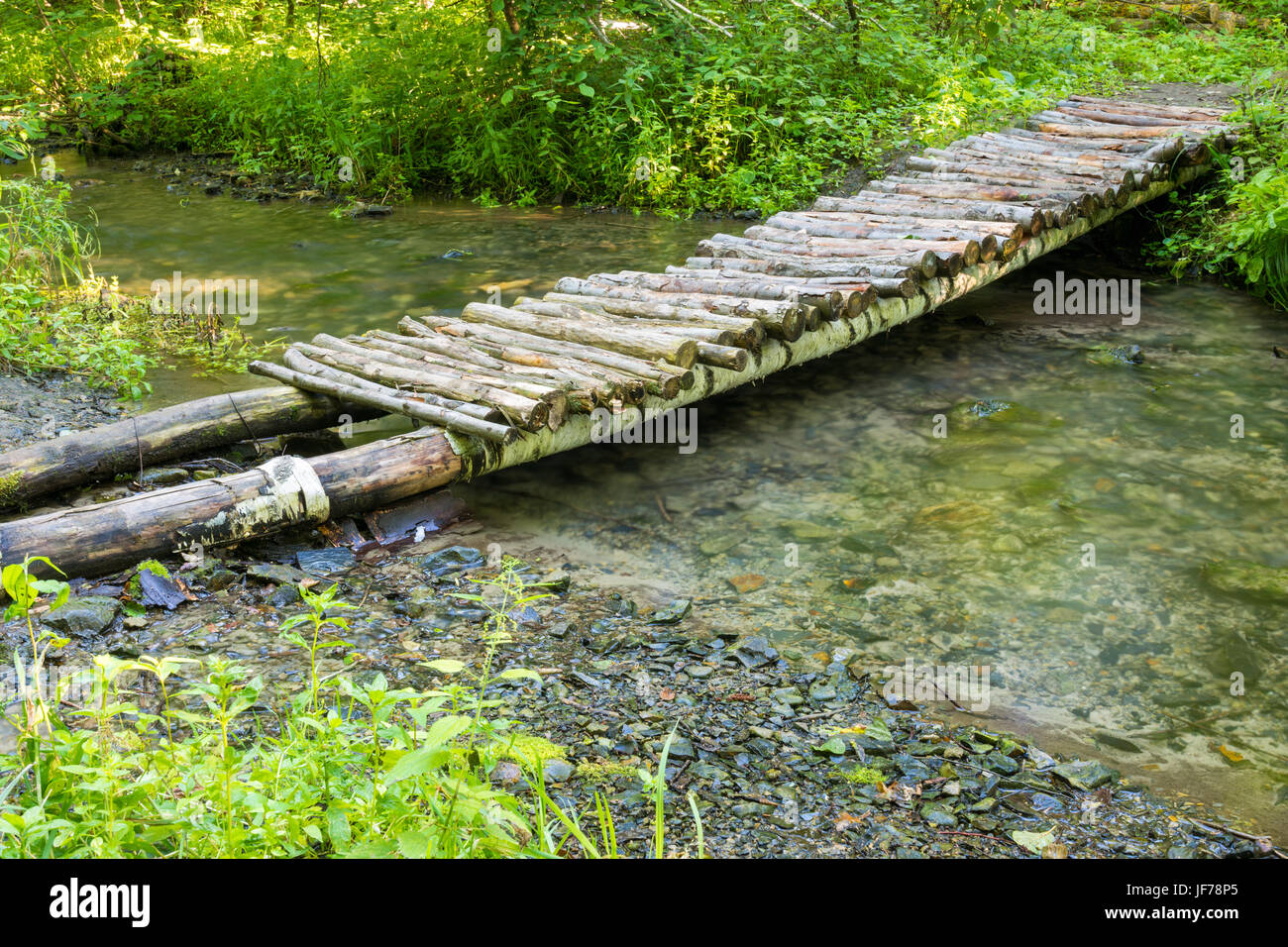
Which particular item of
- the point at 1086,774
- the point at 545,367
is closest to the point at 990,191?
the point at 545,367

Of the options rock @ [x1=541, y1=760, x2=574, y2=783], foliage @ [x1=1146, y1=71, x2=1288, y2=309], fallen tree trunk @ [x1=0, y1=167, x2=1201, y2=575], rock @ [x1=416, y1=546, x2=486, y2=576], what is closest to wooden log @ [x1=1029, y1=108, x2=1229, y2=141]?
foliage @ [x1=1146, y1=71, x2=1288, y2=309]

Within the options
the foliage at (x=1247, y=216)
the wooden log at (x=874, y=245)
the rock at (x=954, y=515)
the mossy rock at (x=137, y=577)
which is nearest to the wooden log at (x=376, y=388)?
the mossy rock at (x=137, y=577)

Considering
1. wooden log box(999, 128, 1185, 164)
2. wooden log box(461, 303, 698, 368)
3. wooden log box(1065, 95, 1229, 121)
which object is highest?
wooden log box(1065, 95, 1229, 121)

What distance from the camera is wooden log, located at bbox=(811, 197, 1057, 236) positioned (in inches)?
302

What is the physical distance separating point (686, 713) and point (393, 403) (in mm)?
2568

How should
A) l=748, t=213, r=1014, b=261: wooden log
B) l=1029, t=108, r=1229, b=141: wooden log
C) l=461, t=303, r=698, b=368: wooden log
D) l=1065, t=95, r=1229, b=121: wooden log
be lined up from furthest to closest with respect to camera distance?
1. l=1065, t=95, r=1229, b=121: wooden log
2. l=1029, t=108, r=1229, b=141: wooden log
3. l=748, t=213, r=1014, b=261: wooden log
4. l=461, t=303, r=698, b=368: wooden log

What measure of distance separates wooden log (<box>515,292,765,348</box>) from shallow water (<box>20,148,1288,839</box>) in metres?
0.75

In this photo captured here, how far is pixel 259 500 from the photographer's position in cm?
495

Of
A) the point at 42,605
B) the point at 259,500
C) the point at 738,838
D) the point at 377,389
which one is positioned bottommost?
the point at 738,838

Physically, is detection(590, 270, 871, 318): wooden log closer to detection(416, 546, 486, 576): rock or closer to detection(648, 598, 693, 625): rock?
detection(648, 598, 693, 625): rock

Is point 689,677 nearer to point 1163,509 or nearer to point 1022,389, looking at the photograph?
point 1163,509
